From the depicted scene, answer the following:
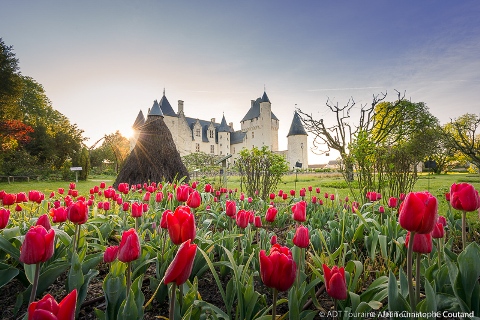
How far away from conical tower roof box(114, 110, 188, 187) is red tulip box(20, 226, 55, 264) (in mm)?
7994

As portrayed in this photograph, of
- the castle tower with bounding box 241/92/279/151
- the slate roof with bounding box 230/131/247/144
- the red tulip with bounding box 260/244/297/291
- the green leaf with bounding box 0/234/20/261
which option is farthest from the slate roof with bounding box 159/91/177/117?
the red tulip with bounding box 260/244/297/291

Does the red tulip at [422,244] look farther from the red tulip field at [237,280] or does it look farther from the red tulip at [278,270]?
the red tulip at [278,270]

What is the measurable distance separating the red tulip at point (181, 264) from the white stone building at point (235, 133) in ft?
134

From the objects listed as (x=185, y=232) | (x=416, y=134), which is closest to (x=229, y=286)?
(x=185, y=232)

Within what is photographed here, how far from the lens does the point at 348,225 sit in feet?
10.1

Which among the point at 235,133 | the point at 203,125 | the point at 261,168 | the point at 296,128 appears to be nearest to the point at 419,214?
the point at 261,168

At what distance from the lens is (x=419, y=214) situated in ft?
3.44

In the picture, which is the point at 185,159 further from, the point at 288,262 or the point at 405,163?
the point at 288,262

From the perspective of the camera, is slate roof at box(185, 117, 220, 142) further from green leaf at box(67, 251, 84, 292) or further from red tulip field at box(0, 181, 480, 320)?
green leaf at box(67, 251, 84, 292)

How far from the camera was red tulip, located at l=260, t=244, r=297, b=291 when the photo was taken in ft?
3.27

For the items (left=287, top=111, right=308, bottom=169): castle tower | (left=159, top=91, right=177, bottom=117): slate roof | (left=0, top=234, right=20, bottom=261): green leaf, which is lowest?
(left=0, top=234, right=20, bottom=261): green leaf

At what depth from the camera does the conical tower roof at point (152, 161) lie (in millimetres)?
9398

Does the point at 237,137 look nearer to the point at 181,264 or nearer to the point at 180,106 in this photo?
the point at 180,106

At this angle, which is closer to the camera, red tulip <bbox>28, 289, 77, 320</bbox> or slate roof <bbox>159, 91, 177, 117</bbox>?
red tulip <bbox>28, 289, 77, 320</bbox>
